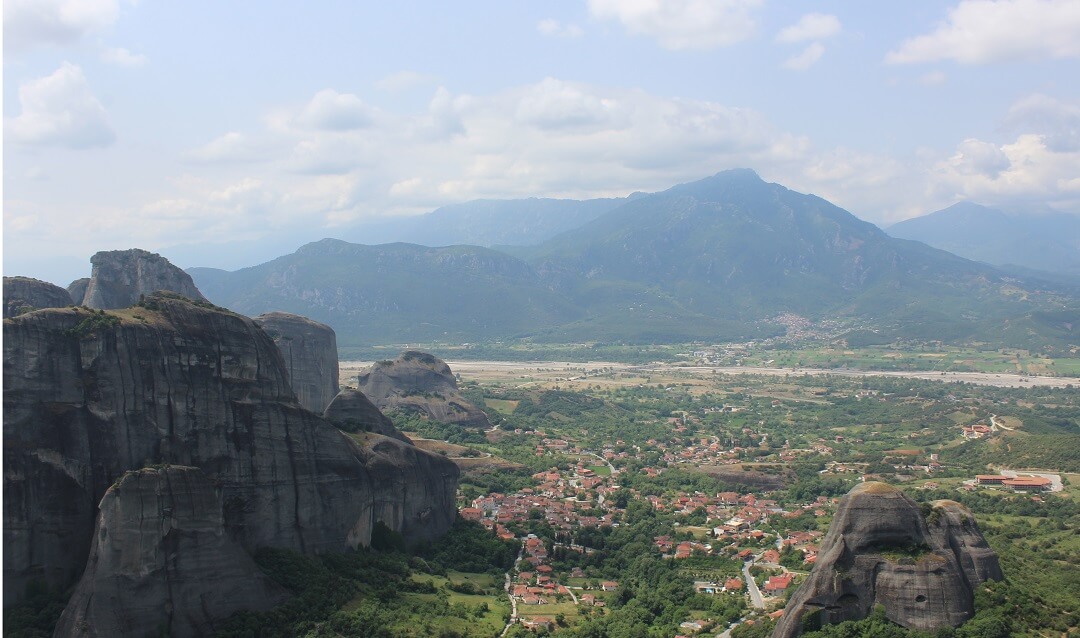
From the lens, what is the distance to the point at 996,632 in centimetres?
3778

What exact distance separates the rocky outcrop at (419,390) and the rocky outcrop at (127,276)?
3823cm

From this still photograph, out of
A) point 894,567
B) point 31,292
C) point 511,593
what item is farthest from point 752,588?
point 31,292

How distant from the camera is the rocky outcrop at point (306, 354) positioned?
94.5 metres

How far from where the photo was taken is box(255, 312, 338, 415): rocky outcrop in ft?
310

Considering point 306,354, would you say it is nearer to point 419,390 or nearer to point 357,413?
point 357,413

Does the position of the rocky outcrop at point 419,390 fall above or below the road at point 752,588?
above

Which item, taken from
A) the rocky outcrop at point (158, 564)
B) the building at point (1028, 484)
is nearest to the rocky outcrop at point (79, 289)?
the rocky outcrop at point (158, 564)

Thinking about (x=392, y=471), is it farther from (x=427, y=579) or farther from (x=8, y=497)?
(x=8, y=497)

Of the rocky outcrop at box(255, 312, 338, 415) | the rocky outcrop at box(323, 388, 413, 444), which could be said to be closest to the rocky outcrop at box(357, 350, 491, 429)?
the rocky outcrop at box(255, 312, 338, 415)

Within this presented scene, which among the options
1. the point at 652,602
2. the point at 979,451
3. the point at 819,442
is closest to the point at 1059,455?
the point at 979,451

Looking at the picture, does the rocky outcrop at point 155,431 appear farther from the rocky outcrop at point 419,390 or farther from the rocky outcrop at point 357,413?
the rocky outcrop at point 419,390

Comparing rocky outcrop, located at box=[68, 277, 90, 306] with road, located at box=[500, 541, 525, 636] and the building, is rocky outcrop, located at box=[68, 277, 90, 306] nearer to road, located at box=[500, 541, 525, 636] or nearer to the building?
road, located at box=[500, 541, 525, 636]

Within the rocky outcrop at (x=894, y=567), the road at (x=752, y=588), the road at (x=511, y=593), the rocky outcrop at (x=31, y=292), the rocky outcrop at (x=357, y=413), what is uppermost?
the rocky outcrop at (x=31, y=292)

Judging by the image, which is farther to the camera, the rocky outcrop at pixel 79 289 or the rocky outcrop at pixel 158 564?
the rocky outcrop at pixel 79 289
